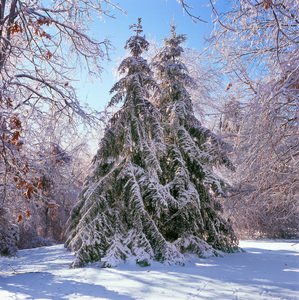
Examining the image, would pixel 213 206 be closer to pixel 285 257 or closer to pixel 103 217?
pixel 285 257

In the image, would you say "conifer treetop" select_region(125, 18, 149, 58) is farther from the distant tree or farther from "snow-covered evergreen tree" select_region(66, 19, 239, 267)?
the distant tree

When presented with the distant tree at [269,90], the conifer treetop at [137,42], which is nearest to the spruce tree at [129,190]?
the conifer treetop at [137,42]

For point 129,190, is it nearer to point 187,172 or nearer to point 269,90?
point 187,172

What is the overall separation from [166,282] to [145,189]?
3298 millimetres

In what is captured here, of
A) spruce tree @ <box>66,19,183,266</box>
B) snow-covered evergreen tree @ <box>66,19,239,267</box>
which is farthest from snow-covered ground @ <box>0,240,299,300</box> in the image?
snow-covered evergreen tree @ <box>66,19,239,267</box>

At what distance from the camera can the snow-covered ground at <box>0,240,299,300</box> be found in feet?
15.8

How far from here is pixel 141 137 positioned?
353 inches

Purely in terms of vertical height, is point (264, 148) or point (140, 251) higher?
point (264, 148)

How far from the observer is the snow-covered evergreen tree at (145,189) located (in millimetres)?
7654

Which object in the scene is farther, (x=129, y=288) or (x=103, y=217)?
(x=103, y=217)

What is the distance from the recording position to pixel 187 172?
31.2 ft

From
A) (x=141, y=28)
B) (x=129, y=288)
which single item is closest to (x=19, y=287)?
(x=129, y=288)

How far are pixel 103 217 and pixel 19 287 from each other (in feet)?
9.42

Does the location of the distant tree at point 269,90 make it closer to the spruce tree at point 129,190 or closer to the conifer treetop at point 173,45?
the spruce tree at point 129,190
